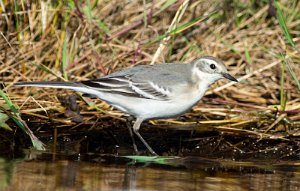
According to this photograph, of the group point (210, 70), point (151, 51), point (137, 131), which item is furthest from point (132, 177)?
point (151, 51)

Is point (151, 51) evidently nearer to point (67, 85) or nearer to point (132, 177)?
point (67, 85)

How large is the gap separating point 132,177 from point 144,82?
1505 millimetres

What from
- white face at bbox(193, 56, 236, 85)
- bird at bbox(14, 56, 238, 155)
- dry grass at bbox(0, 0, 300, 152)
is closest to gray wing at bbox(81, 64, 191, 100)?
bird at bbox(14, 56, 238, 155)

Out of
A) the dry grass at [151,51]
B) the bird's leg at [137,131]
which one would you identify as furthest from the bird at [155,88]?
the dry grass at [151,51]

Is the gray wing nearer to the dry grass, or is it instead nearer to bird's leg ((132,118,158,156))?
bird's leg ((132,118,158,156))

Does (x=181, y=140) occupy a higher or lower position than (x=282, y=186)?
higher

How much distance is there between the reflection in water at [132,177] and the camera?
5.60 metres

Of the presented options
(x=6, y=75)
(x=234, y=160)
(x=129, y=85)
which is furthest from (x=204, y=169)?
(x=6, y=75)

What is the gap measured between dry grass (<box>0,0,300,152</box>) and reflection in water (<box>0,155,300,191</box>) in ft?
4.21

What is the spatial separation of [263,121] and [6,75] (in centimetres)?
280

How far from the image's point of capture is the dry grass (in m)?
8.06

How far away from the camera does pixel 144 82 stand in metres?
7.32

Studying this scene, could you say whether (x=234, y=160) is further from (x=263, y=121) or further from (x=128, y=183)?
(x=128, y=183)

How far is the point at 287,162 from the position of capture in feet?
23.8
